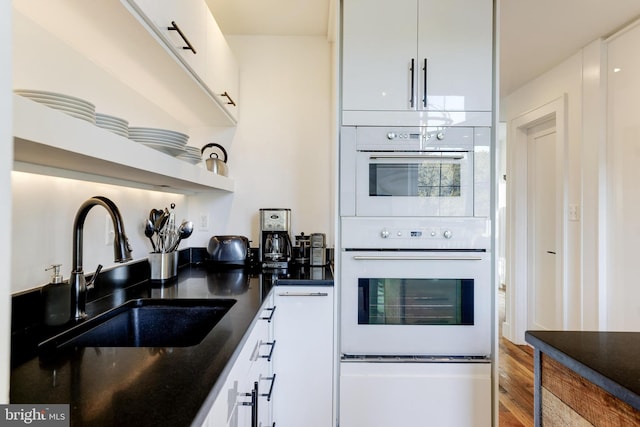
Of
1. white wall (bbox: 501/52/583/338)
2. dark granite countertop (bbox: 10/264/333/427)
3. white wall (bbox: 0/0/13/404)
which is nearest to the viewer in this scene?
white wall (bbox: 0/0/13/404)

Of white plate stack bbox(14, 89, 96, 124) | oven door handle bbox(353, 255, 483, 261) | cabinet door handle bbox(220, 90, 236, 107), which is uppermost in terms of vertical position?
cabinet door handle bbox(220, 90, 236, 107)

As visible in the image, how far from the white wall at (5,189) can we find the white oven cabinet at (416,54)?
1.42m

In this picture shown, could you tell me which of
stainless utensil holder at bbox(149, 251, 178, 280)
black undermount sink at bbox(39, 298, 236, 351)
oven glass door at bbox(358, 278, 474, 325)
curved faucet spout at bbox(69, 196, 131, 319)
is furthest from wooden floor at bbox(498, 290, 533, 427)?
curved faucet spout at bbox(69, 196, 131, 319)

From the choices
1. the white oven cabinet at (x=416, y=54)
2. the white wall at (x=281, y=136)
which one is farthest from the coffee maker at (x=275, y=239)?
the white oven cabinet at (x=416, y=54)

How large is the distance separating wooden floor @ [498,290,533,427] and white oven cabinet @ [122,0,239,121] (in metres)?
2.49

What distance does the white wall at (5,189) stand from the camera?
13.5 inches

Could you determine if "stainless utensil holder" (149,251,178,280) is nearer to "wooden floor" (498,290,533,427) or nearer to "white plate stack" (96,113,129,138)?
"white plate stack" (96,113,129,138)

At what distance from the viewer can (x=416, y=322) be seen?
5.29 feet

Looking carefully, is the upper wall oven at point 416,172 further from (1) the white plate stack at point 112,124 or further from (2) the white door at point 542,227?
(2) the white door at point 542,227

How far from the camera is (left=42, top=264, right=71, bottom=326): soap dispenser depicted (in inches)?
37.4

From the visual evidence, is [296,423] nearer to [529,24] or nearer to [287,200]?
[287,200]

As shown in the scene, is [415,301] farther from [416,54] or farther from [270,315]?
[416,54]

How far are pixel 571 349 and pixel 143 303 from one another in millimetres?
1411

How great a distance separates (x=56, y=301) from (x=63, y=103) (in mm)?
604
